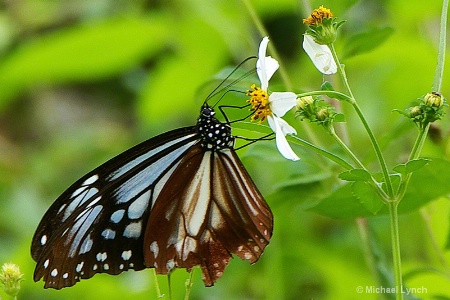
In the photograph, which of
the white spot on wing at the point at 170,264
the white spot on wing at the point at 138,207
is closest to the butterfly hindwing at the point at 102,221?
the white spot on wing at the point at 138,207

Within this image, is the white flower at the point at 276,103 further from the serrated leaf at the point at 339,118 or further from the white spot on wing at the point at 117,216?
the white spot on wing at the point at 117,216

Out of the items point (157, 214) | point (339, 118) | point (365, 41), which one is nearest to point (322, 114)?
point (339, 118)

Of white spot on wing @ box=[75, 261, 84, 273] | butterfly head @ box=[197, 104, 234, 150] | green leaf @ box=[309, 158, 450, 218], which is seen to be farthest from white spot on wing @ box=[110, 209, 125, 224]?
green leaf @ box=[309, 158, 450, 218]

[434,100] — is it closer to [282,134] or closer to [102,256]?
[282,134]

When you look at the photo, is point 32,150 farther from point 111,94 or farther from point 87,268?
point 87,268

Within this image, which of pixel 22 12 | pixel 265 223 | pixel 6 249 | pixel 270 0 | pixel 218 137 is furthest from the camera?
pixel 22 12

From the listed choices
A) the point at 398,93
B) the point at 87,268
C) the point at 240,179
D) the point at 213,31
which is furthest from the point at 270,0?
the point at 87,268

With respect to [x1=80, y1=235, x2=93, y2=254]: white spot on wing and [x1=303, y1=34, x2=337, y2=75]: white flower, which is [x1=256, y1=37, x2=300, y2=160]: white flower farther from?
[x1=80, y1=235, x2=93, y2=254]: white spot on wing
